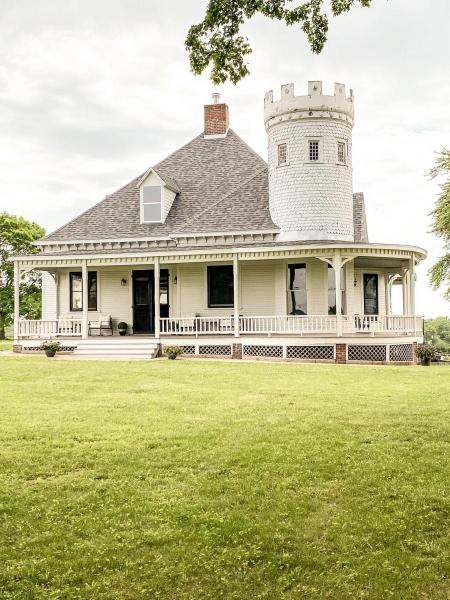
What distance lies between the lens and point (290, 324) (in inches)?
939

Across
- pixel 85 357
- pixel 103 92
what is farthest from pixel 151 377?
pixel 103 92

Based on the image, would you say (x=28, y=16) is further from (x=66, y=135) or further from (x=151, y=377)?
(x=66, y=135)

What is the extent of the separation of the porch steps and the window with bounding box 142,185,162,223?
607cm

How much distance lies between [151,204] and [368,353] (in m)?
11.7

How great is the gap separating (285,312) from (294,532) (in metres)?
19.4

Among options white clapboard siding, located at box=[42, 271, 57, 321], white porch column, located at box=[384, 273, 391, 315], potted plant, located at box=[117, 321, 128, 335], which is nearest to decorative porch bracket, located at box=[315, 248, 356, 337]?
white porch column, located at box=[384, 273, 391, 315]

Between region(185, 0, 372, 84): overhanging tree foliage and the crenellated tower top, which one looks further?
the crenellated tower top

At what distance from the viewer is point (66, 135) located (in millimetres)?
34250

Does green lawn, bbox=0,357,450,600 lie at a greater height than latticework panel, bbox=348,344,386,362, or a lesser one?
lesser

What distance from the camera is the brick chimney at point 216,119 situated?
30.9m

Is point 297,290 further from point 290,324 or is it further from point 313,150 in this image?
point 313,150

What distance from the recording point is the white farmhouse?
22.8 m

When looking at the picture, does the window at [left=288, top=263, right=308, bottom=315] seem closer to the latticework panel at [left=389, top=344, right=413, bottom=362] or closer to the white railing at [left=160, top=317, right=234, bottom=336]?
the white railing at [left=160, top=317, right=234, bottom=336]

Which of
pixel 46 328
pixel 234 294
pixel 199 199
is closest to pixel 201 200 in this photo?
pixel 199 199
